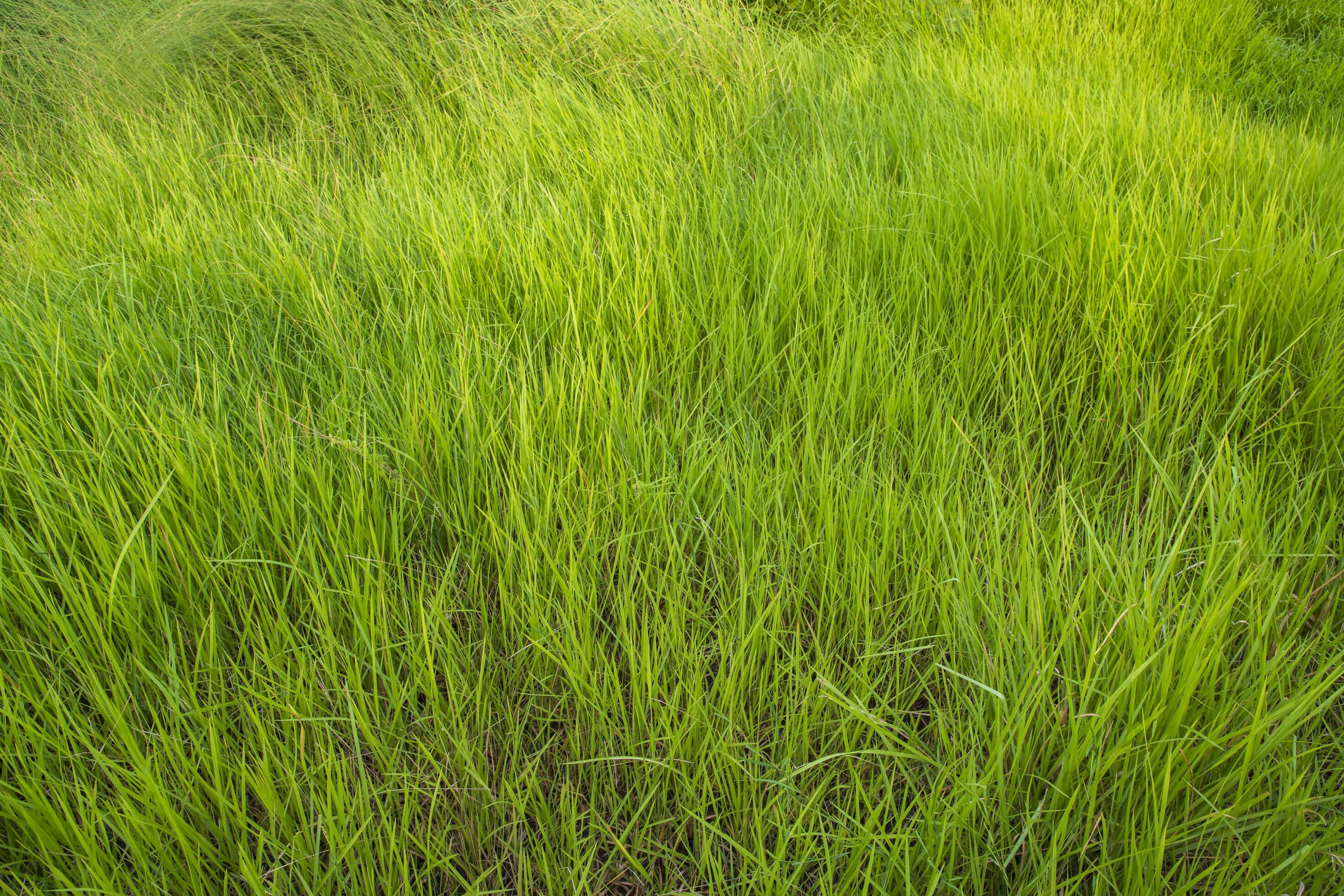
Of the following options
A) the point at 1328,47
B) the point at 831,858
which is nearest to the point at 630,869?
the point at 831,858

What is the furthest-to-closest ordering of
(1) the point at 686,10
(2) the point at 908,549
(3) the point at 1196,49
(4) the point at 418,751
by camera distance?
(3) the point at 1196,49 → (1) the point at 686,10 → (2) the point at 908,549 → (4) the point at 418,751

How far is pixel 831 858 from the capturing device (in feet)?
2.97

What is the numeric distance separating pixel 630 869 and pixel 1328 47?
468 cm

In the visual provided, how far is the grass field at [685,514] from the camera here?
95cm

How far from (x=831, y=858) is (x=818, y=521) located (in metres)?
0.49

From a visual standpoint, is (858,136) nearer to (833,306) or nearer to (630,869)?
(833,306)

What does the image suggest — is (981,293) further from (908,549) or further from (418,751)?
(418,751)


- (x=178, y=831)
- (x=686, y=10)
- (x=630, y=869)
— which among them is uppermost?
(x=686, y=10)

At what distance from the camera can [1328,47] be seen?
3.58 m

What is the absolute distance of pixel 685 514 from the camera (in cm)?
129

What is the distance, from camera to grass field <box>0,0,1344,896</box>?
0.95 meters

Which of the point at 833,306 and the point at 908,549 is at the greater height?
the point at 833,306

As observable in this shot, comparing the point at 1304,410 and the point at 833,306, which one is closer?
the point at 1304,410

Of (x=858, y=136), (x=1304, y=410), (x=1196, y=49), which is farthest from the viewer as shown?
(x=1196, y=49)
